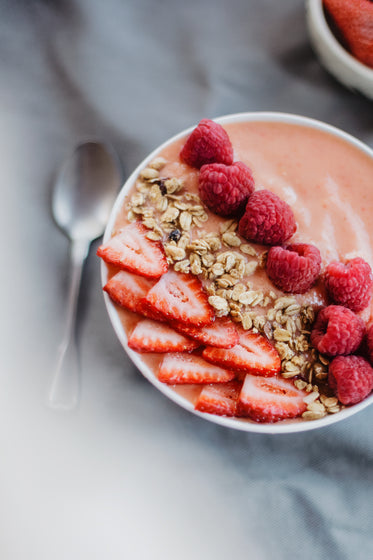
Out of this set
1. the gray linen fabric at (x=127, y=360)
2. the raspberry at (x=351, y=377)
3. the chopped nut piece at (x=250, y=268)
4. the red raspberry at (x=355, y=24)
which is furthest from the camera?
the gray linen fabric at (x=127, y=360)

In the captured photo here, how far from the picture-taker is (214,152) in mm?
1367

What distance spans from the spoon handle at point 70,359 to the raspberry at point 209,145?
52 centimetres

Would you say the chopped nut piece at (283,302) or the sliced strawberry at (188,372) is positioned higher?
the chopped nut piece at (283,302)

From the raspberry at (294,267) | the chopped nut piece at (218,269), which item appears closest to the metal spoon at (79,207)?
the chopped nut piece at (218,269)

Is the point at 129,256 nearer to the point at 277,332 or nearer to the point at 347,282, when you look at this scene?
the point at 277,332

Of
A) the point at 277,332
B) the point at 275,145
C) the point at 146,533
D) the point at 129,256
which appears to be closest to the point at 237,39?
the point at 275,145

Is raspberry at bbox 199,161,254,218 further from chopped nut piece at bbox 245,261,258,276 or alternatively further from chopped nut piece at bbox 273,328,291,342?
chopped nut piece at bbox 273,328,291,342

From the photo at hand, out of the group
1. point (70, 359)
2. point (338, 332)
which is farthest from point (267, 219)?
point (70, 359)

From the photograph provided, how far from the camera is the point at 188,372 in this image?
135 cm

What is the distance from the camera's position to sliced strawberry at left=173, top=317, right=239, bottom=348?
1315 millimetres

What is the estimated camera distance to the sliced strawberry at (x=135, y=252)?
52.9 inches

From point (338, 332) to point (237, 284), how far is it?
0.88ft

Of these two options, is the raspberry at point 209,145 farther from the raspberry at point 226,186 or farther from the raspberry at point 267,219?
the raspberry at point 267,219

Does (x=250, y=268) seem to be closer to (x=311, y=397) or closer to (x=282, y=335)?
(x=282, y=335)
